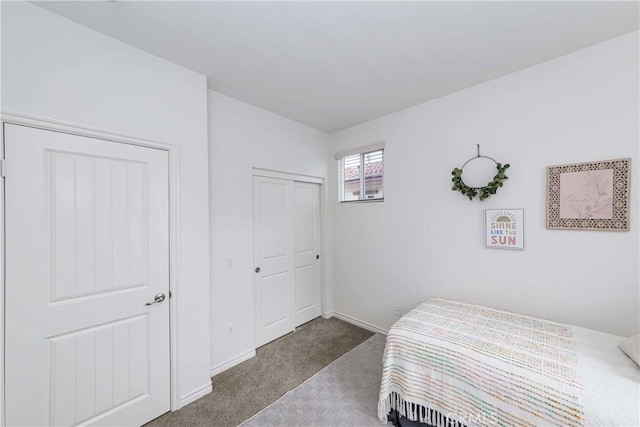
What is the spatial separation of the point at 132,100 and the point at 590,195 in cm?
336

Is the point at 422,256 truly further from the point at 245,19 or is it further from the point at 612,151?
the point at 245,19

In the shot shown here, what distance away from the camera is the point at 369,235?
3170 mm

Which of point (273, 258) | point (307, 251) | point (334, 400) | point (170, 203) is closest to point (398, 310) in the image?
point (334, 400)

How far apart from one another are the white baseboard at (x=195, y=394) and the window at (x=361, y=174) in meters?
2.56

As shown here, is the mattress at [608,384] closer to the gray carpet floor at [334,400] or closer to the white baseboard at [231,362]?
the gray carpet floor at [334,400]

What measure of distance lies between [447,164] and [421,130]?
1.61 feet

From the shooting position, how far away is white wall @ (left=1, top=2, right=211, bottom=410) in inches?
53.5

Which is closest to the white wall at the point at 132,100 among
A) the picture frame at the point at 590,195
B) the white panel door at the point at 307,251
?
the white panel door at the point at 307,251

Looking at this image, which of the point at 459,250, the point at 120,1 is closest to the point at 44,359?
the point at 120,1

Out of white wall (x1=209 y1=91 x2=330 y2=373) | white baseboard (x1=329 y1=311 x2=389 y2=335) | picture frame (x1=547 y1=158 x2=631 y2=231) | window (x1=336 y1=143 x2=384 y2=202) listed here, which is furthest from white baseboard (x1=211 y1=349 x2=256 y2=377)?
picture frame (x1=547 y1=158 x2=631 y2=231)

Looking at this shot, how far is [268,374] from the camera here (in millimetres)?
2307

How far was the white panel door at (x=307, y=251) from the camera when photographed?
329cm

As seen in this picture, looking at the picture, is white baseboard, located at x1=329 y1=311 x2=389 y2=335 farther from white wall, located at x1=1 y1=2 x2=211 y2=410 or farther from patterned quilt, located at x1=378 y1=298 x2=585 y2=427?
white wall, located at x1=1 y1=2 x2=211 y2=410

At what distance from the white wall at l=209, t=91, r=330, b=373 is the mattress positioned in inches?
99.5
